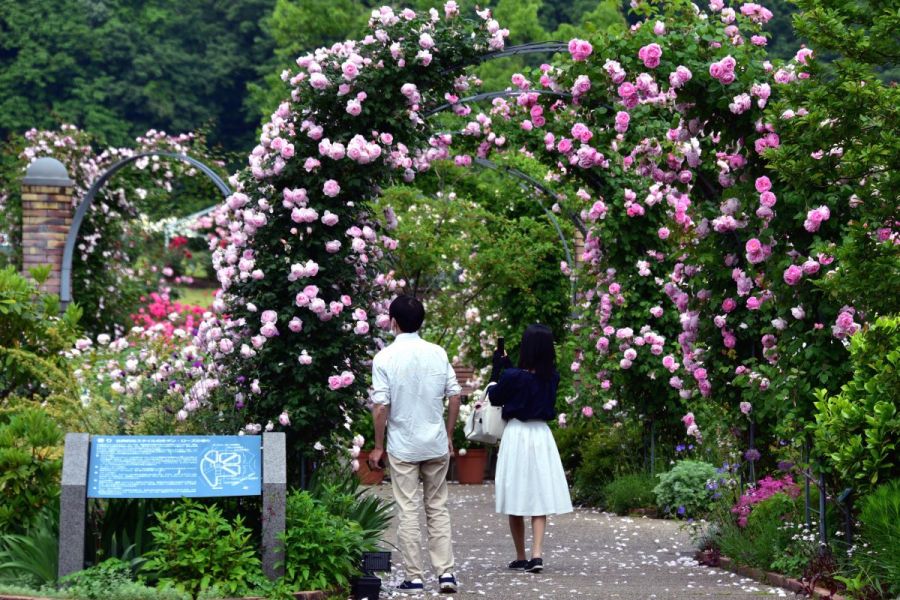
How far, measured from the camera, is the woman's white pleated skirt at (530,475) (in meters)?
7.95

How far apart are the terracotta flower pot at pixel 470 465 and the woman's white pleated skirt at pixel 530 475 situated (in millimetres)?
7390

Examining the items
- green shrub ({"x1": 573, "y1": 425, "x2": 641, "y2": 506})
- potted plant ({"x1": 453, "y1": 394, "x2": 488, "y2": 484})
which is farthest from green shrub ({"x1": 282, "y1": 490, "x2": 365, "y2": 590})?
potted plant ({"x1": 453, "y1": 394, "x2": 488, "y2": 484})

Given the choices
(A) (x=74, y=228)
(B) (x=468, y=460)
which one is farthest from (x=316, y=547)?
(A) (x=74, y=228)

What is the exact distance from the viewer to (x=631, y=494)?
1180cm

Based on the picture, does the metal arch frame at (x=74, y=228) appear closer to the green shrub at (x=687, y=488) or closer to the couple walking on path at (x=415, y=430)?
the green shrub at (x=687, y=488)

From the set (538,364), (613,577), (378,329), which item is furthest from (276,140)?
(613,577)

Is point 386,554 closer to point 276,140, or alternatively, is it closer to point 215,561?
point 215,561

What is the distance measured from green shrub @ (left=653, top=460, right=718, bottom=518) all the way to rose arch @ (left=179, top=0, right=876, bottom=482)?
174 cm

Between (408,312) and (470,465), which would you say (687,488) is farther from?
(470,465)

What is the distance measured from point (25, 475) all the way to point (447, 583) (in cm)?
237

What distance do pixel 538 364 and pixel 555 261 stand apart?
9476 mm

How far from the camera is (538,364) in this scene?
26.0 feet

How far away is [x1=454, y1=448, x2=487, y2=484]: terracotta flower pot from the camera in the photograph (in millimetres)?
15461

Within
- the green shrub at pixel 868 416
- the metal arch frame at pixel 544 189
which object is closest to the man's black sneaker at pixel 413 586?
the green shrub at pixel 868 416
